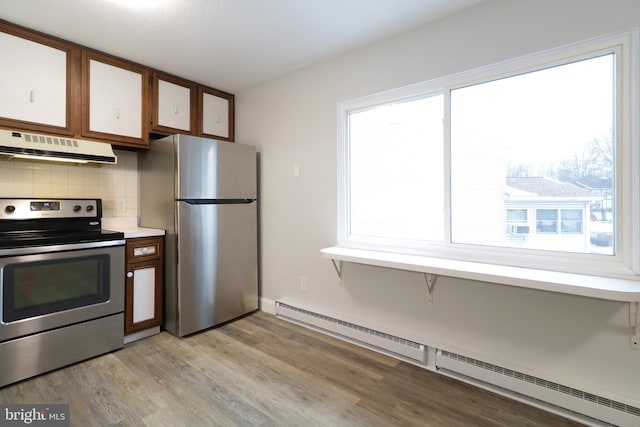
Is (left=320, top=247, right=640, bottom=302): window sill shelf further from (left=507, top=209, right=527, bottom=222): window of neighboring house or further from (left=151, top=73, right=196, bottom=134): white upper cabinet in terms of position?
(left=151, top=73, right=196, bottom=134): white upper cabinet

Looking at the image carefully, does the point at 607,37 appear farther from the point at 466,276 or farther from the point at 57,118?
the point at 57,118

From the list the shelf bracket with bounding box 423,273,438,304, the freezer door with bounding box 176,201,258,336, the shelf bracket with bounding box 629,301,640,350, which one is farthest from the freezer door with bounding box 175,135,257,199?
the shelf bracket with bounding box 629,301,640,350

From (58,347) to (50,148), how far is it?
1.39 m

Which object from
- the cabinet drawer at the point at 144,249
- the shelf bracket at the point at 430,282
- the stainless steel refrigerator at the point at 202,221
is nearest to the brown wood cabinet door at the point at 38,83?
the stainless steel refrigerator at the point at 202,221

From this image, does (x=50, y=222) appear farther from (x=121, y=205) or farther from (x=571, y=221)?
(x=571, y=221)

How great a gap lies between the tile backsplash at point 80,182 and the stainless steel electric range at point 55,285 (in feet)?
0.88

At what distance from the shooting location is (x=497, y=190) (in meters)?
1.99

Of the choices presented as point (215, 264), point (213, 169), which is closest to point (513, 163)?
point (213, 169)

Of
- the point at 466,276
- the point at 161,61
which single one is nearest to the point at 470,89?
the point at 466,276

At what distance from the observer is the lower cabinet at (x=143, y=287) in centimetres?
252

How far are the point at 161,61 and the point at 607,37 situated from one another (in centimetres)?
308

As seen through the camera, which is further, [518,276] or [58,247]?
[58,247]

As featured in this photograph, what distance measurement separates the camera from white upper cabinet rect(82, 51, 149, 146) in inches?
97.0

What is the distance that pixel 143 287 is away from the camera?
2625 millimetres
